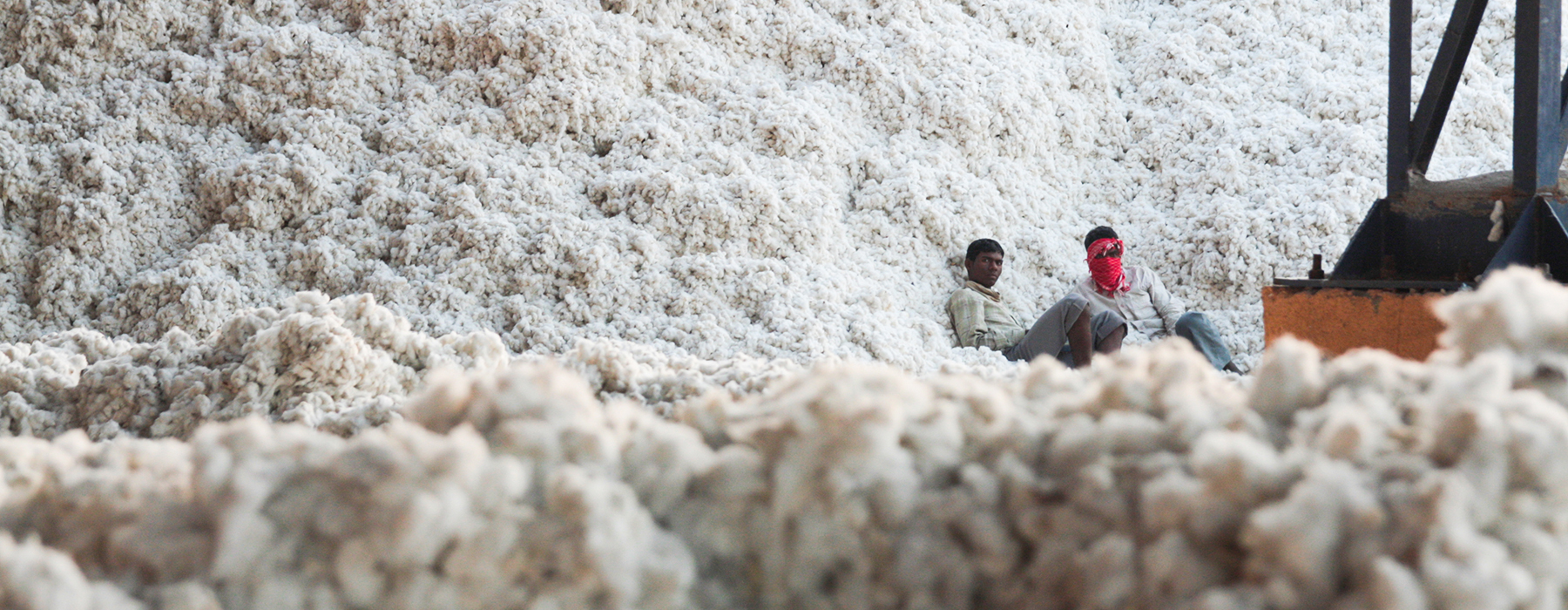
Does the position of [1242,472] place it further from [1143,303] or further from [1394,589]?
[1143,303]

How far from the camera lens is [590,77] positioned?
4.02m

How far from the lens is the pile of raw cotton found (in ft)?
1.85

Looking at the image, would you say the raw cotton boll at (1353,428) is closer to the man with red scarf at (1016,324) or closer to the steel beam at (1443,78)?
the steel beam at (1443,78)

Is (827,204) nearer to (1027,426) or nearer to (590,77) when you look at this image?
(590,77)

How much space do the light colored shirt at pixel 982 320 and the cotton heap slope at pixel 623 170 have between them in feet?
0.31

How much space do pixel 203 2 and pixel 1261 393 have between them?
418cm

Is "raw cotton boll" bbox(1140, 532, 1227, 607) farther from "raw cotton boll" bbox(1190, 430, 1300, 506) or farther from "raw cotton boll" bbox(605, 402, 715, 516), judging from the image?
"raw cotton boll" bbox(605, 402, 715, 516)

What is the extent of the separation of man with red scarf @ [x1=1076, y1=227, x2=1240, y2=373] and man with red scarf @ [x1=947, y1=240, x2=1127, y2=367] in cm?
16

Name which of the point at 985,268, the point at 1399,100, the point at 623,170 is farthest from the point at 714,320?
the point at 1399,100

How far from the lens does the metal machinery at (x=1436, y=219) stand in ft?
8.58

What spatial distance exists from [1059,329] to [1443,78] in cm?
155

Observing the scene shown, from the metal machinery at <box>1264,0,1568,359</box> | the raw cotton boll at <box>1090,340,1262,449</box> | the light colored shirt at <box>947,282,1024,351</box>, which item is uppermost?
the raw cotton boll at <box>1090,340,1262,449</box>

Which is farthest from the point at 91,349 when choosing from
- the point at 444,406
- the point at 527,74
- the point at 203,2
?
the point at 203,2

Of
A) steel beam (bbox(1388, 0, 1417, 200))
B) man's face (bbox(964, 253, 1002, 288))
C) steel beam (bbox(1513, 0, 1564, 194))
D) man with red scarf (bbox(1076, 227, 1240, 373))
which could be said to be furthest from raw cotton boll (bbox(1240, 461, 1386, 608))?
man with red scarf (bbox(1076, 227, 1240, 373))
